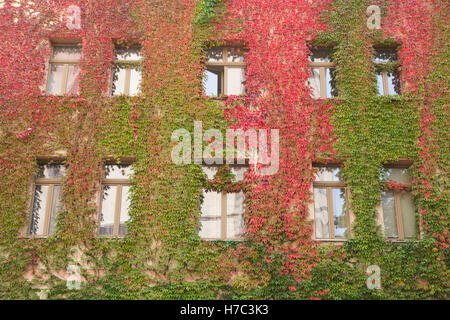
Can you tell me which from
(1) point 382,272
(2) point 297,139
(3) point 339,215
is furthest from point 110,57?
(1) point 382,272

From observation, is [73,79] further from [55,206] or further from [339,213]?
[339,213]

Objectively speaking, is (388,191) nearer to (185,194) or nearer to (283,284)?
(283,284)

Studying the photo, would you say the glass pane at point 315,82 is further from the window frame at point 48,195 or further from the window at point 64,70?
the window frame at point 48,195

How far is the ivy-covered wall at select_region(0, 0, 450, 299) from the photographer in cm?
962

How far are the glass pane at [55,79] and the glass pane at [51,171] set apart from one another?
215 centimetres

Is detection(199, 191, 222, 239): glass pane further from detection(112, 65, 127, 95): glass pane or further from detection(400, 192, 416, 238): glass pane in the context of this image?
detection(400, 192, 416, 238): glass pane

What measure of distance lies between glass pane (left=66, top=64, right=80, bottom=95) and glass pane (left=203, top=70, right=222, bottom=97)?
3.62 m

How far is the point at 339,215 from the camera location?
34.0ft

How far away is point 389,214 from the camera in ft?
34.1

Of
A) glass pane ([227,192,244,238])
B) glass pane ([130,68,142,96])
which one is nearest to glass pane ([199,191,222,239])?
glass pane ([227,192,244,238])

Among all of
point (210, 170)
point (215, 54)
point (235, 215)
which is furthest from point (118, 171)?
point (215, 54)

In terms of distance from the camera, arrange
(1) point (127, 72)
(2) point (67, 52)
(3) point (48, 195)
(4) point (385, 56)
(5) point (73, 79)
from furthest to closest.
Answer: (2) point (67, 52)
(4) point (385, 56)
(1) point (127, 72)
(5) point (73, 79)
(3) point (48, 195)

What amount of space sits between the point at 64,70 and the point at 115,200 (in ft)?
13.8

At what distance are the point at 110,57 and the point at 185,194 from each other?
456 cm
